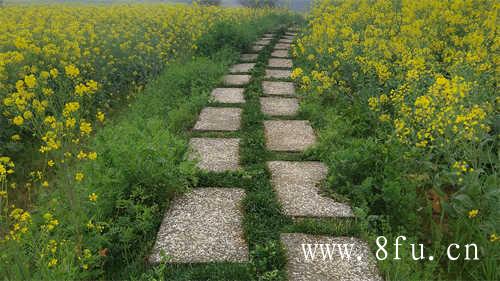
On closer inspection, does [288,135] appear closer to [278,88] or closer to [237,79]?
[278,88]

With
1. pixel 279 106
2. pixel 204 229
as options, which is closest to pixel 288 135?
pixel 279 106

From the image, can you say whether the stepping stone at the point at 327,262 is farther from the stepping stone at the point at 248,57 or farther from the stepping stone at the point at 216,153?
the stepping stone at the point at 248,57

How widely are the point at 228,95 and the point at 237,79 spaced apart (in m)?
0.98

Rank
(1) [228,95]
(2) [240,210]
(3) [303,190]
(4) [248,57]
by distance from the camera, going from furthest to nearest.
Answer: (4) [248,57] < (1) [228,95] < (3) [303,190] < (2) [240,210]

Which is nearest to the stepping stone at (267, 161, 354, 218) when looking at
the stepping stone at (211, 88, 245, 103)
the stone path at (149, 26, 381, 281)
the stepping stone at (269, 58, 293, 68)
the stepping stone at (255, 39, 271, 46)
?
the stone path at (149, 26, 381, 281)

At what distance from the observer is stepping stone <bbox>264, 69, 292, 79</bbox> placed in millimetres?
7504

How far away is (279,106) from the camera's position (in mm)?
5852

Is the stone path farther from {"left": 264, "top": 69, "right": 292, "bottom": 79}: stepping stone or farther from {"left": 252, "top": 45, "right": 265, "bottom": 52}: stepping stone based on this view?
{"left": 252, "top": 45, "right": 265, "bottom": 52}: stepping stone

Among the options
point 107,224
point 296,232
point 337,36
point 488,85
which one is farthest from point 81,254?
point 337,36

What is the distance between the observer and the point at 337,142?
171 inches

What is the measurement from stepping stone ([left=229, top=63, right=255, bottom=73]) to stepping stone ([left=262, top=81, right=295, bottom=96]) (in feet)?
2.98

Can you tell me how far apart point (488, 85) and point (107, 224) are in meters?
3.73

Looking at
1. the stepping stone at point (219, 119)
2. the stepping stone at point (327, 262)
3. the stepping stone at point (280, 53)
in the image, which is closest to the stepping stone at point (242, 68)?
the stepping stone at point (280, 53)

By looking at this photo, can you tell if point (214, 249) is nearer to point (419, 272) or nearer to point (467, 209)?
point (419, 272)
